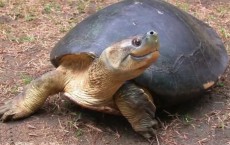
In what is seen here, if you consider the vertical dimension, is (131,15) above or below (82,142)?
above

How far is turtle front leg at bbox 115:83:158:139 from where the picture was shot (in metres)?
2.87

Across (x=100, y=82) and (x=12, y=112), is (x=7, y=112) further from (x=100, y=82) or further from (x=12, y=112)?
(x=100, y=82)

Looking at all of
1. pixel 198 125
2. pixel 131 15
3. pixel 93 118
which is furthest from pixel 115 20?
pixel 198 125

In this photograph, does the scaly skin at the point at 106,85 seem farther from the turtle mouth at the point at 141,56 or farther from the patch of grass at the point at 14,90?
the patch of grass at the point at 14,90

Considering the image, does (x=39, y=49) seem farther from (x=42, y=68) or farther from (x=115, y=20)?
(x=115, y=20)

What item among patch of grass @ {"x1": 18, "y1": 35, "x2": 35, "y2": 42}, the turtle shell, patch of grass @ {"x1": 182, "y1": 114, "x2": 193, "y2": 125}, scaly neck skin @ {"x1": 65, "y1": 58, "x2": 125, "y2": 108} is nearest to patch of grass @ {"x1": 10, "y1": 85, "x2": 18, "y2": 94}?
the turtle shell

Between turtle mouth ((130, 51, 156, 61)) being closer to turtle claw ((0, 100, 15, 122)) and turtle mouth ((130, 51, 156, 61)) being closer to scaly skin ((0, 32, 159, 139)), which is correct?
scaly skin ((0, 32, 159, 139))

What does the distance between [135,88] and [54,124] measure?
26.1 inches

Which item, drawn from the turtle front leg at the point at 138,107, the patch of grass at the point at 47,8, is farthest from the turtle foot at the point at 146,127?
the patch of grass at the point at 47,8

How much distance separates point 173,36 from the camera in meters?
3.24

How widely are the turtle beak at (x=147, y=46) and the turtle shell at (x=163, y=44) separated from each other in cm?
36

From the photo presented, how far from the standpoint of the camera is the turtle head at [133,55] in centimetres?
252

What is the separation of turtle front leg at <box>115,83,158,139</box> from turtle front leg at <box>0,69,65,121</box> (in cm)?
50

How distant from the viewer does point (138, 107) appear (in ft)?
9.54
